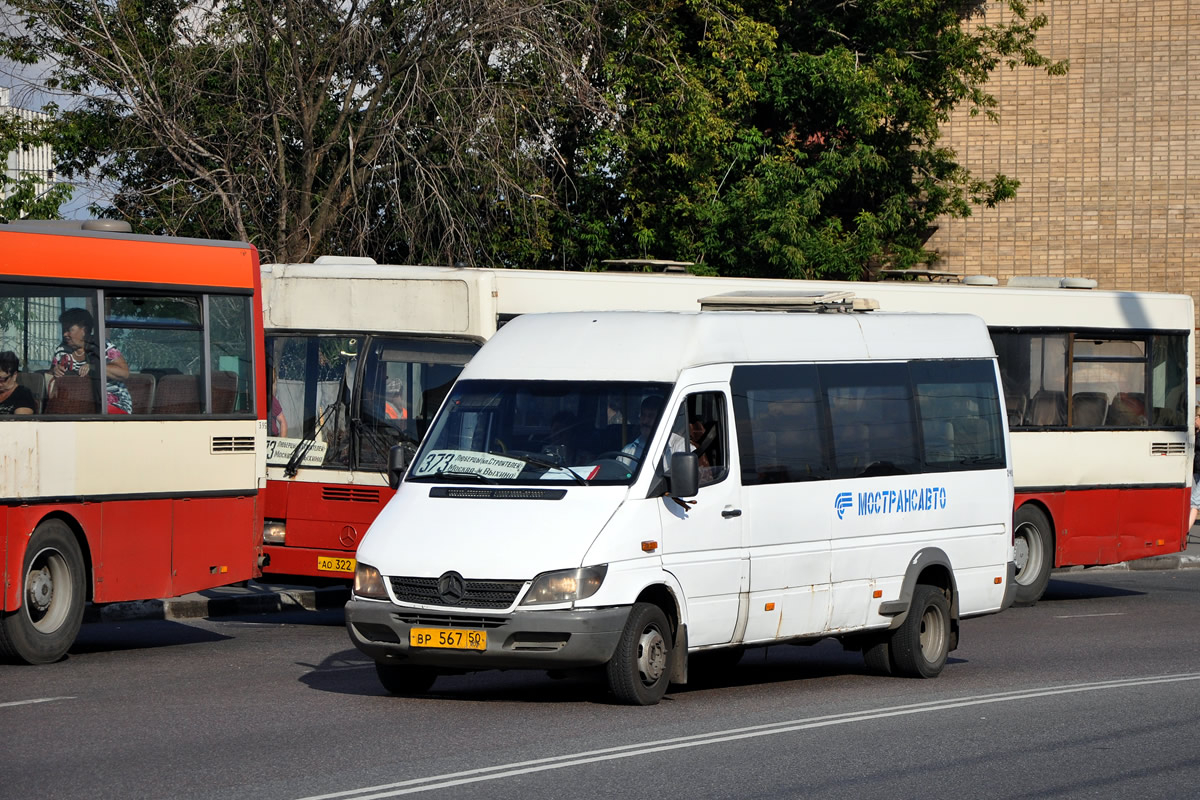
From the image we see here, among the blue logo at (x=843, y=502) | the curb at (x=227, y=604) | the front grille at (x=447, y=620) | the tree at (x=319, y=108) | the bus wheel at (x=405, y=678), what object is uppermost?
the tree at (x=319, y=108)

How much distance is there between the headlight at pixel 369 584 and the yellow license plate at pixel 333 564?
15.9ft

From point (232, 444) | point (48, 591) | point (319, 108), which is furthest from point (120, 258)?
point (319, 108)

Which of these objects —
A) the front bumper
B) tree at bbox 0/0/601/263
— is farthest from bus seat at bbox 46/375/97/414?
tree at bbox 0/0/601/263

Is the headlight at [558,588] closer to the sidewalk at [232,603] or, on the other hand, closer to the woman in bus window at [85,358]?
the woman in bus window at [85,358]

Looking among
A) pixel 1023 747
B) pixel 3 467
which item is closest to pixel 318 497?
pixel 3 467

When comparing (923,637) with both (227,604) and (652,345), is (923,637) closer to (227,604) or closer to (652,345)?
(652,345)

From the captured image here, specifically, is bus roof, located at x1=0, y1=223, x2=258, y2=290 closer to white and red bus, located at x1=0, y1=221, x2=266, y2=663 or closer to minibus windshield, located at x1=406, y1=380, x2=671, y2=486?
white and red bus, located at x1=0, y1=221, x2=266, y2=663

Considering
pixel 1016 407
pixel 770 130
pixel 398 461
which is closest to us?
pixel 398 461

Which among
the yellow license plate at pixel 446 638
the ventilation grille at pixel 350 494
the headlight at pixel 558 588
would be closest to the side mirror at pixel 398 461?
the yellow license plate at pixel 446 638

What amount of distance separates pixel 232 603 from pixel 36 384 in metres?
5.13

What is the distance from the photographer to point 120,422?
13.4 m

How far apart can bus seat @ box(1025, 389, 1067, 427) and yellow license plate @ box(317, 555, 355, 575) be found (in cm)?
775

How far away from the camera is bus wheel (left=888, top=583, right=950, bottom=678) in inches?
491

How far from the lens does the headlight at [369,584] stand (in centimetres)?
1028
